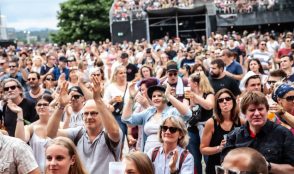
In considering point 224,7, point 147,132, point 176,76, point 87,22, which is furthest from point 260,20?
point 147,132

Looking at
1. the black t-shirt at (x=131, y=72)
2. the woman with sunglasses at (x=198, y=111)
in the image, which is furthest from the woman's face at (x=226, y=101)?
the black t-shirt at (x=131, y=72)

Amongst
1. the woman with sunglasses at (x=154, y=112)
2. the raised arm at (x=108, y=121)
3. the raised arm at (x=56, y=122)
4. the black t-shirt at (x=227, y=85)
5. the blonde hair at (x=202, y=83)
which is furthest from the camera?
the black t-shirt at (x=227, y=85)

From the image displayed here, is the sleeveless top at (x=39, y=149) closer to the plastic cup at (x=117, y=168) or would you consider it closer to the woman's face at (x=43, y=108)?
the woman's face at (x=43, y=108)

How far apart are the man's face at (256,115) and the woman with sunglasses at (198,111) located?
2305 millimetres

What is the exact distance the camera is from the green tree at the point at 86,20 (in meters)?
45.0

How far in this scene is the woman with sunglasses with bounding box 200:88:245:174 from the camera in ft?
17.7

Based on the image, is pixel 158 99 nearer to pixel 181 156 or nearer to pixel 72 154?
pixel 181 156

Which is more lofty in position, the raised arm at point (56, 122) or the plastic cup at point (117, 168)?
the raised arm at point (56, 122)

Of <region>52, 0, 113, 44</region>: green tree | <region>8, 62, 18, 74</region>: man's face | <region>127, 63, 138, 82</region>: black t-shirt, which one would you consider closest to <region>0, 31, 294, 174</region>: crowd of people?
<region>127, 63, 138, 82</region>: black t-shirt

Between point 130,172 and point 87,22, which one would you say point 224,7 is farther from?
point 130,172

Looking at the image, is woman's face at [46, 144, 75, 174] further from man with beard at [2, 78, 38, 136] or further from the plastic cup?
man with beard at [2, 78, 38, 136]

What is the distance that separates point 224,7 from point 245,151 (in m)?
29.2

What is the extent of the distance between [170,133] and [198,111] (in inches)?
74.9

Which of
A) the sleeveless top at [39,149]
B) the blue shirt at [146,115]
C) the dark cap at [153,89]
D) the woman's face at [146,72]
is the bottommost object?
the sleeveless top at [39,149]
